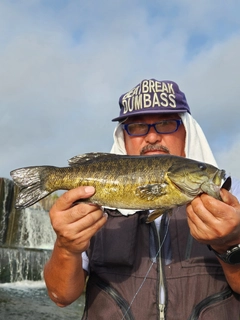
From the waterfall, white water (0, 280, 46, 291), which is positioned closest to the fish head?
white water (0, 280, 46, 291)

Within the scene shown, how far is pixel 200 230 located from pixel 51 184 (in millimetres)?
1366

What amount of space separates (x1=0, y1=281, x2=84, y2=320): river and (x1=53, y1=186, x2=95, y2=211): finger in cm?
920

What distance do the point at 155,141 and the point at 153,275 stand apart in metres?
1.51

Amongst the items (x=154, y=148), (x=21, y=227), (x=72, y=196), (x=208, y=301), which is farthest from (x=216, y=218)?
(x=21, y=227)

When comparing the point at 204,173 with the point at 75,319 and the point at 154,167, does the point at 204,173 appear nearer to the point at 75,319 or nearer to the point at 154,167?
the point at 154,167

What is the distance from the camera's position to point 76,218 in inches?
135

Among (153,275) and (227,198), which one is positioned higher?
(227,198)

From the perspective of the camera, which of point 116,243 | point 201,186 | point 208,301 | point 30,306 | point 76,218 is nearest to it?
point 201,186

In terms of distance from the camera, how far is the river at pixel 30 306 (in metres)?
11.9

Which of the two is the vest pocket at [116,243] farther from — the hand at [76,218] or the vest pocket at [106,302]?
the hand at [76,218]

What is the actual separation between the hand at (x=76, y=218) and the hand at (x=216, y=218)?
81 cm

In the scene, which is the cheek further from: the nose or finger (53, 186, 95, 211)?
finger (53, 186, 95, 211)

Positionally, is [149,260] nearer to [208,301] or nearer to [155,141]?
[208,301]

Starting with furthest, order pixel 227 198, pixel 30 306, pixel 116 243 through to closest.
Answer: pixel 30 306, pixel 116 243, pixel 227 198
